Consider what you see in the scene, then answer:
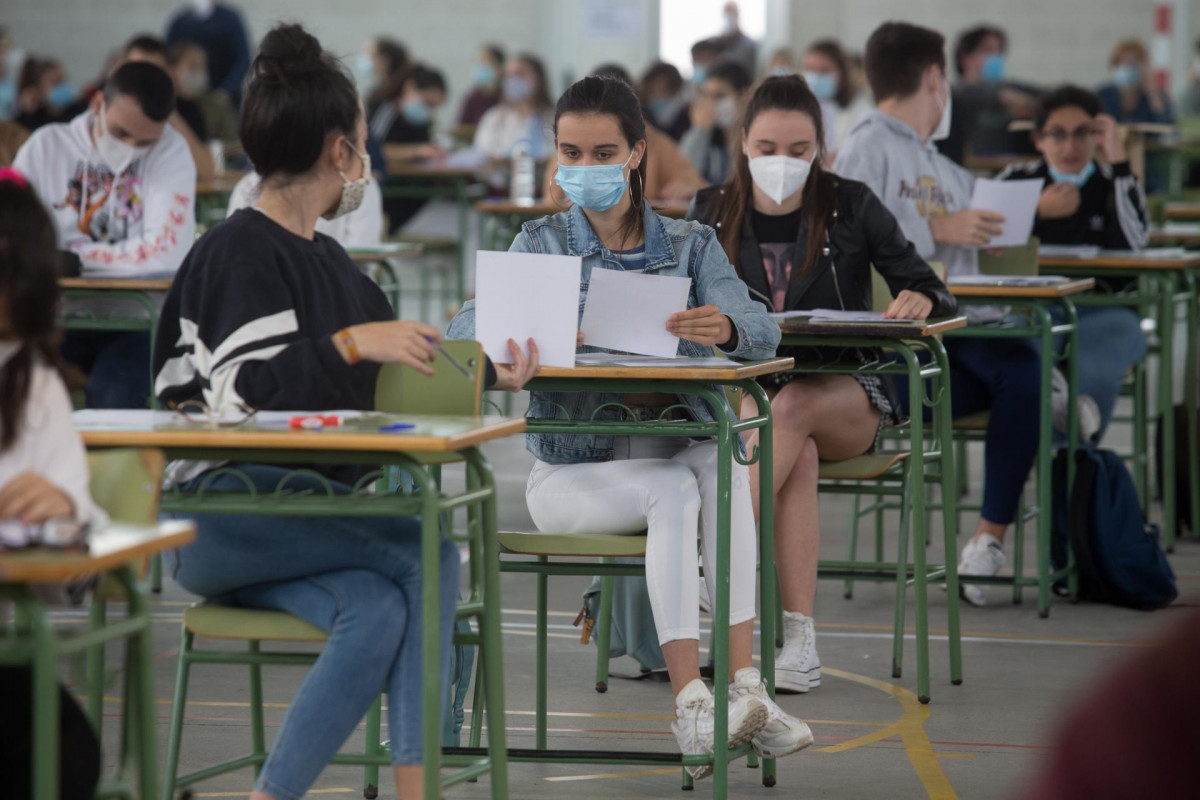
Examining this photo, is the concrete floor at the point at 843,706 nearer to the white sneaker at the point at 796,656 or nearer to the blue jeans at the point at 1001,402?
the white sneaker at the point at 796,656

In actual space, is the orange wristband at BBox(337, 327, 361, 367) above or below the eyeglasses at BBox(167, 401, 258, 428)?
above

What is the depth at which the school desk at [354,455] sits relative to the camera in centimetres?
205

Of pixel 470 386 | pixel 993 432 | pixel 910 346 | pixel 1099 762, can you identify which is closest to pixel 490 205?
pixel 993 432

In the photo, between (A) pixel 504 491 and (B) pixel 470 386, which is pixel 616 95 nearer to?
(B) pixel 470 386

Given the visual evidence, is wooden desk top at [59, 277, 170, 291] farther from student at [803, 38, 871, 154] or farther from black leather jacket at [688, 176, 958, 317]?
student at [803, 38, 871, 154]

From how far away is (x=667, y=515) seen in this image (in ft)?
9.05

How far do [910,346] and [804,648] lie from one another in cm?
67

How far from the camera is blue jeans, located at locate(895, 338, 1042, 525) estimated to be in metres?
4.38

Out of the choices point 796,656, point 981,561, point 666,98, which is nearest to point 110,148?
point 796,656

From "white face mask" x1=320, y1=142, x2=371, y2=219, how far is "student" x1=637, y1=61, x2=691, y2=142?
7.46m

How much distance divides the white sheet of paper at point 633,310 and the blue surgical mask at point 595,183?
24cm

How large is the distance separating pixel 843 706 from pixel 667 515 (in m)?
0.92

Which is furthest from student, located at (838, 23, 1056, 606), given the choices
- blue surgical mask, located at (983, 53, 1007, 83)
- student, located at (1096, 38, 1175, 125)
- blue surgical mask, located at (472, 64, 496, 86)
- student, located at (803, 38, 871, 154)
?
blue surgical mask, located at (472, 64, 496, 86)

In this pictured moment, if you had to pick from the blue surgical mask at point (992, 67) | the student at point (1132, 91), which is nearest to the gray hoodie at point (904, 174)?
the blue surgical mask at point (992, 67)
